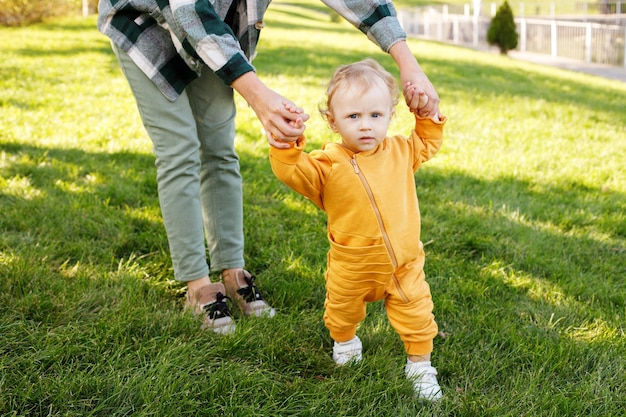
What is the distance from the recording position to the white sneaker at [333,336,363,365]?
2.26 metres

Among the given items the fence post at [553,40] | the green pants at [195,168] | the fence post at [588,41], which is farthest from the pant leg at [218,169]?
the fence post at [553,40]

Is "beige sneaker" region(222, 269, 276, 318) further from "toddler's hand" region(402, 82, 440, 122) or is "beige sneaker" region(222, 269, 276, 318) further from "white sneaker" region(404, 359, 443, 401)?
Answer: "toddler's hand" region(402, 82, 440, 122)

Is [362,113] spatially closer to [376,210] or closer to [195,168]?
[376,210]

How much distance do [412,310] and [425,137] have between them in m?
0.60

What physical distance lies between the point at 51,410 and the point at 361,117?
1.28 m

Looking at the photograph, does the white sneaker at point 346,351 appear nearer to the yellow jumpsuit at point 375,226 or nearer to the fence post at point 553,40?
the yellow jumpsuit at point 375,226

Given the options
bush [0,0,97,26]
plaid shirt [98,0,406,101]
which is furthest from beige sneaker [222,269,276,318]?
bush [0,0,97,26]

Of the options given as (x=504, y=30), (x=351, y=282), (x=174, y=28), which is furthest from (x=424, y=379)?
(x=504, y=30)

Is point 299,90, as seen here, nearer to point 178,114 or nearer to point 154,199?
point 154,199

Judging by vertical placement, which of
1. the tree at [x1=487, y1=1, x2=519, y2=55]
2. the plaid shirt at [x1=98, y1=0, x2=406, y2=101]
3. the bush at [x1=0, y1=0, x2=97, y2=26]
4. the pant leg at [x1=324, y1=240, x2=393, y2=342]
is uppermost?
the bush at [x1=0, y1=0, x2=97, y2=26]

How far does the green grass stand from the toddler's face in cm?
79

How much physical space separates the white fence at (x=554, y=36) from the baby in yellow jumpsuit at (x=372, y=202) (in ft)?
60.8

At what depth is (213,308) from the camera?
245cm

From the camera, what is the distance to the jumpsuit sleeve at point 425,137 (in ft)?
7.02
